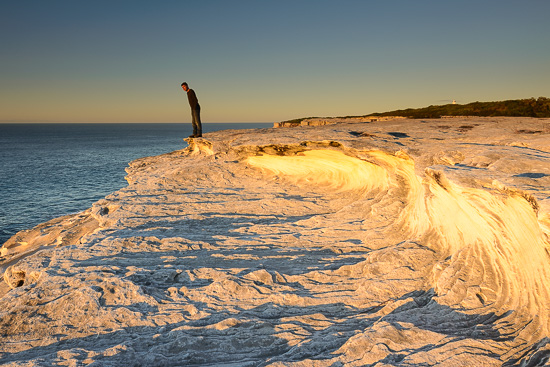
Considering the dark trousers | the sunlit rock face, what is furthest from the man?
the sunlit rock face

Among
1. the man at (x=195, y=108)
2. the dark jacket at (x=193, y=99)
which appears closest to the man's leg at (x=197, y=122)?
the man at (x=195, y=108)

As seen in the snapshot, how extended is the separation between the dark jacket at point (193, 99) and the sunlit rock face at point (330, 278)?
7.96 meters

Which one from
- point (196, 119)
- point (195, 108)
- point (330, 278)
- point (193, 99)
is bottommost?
point (330, 278)

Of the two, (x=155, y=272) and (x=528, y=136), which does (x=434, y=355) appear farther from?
(x=528, y=136)

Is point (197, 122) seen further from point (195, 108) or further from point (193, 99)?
point (193, 99)

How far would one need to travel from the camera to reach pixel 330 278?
5.52 meters

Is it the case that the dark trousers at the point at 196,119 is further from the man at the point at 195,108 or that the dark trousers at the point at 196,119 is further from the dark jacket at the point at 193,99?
the dark jacket at the point at 193,99

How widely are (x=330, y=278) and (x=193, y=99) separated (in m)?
12.7

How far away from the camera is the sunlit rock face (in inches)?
149

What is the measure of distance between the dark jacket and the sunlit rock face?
7.96 meters

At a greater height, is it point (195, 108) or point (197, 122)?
point (195, 108)

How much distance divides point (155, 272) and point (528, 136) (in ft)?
28.4

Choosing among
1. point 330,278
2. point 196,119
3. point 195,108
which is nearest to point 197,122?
point 196,119

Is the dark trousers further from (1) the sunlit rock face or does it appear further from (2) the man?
(1) the sunlit rock face
